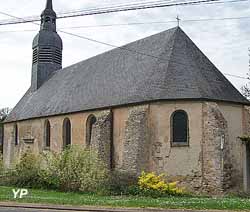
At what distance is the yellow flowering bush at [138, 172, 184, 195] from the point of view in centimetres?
2038

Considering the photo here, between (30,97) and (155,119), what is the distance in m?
18.7

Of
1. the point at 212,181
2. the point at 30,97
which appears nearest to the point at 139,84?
the point at 212,181

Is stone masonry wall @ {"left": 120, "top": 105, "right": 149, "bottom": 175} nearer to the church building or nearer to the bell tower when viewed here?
the church building

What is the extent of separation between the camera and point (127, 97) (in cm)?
2497

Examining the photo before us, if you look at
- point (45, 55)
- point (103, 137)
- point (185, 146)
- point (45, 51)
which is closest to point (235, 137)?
point (185, 146)

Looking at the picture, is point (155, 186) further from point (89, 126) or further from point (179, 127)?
point (89, 126)

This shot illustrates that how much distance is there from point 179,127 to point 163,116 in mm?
1032

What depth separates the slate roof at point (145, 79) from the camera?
2339 centimetres

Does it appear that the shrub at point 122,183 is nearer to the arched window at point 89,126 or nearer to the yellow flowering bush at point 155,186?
the yellow flowering bush at point 155,186

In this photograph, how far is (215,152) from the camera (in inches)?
861

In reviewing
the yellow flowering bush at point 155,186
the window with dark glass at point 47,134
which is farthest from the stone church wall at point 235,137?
the window with dark glass at point 47,134

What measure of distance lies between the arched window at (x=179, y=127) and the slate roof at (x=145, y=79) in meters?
0.95

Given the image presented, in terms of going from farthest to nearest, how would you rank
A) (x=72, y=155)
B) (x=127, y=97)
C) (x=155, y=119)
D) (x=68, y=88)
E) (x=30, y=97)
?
1. (x=30, y=97)
2. (x=68, y=88)
3. (x=127, y=97)
4. (x=155, y=119)
5. (x=72, y=155)

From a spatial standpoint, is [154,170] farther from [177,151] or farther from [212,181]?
[212,181]
